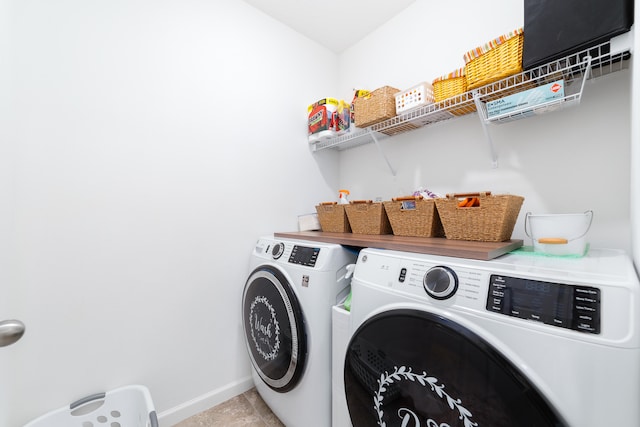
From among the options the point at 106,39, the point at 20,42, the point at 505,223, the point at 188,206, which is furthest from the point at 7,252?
the point at 505,223

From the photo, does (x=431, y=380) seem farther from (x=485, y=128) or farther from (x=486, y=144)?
(x=486, y=144)

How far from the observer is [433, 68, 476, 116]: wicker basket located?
1.23 m

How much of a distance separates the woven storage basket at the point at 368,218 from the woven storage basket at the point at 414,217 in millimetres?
50

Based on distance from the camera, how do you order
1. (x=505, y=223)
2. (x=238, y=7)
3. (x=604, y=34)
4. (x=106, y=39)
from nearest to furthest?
1. (x=604, y=34)
2. (x=505, y=223)
3. (x=106, y=39)
4. (x=238, y=7)

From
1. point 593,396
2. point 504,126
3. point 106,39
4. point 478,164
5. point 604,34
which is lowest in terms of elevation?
point 593,396

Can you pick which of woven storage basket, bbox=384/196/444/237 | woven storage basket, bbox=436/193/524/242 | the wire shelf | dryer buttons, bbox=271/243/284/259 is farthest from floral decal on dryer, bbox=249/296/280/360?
the wire shelf

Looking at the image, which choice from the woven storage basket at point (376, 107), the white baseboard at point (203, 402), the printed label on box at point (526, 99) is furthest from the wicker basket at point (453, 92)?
the white baseboard at point (203, 402)

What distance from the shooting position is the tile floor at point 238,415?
1399 millimetres

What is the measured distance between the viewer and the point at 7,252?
0.89m

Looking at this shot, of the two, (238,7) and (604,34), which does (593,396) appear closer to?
(604,34)

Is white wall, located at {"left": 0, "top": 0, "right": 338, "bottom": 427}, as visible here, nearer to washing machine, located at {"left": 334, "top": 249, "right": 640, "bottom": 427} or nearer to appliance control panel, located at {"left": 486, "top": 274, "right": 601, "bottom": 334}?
washing machine, located at {"left": 334, "top": 249, "right": 640, "bottom": 427}

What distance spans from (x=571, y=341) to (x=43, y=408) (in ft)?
5.92

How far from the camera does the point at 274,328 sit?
126cm

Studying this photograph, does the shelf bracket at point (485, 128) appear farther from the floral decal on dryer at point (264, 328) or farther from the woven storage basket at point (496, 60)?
the floral decal on dryer at point (264, 328)
